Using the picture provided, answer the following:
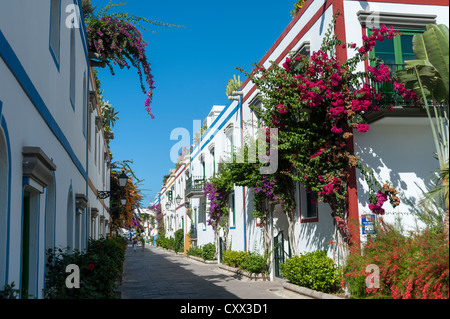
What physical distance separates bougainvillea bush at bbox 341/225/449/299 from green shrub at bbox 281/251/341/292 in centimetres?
83

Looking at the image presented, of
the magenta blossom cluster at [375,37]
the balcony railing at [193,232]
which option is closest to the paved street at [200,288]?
the magenta blossom cluster at [375,37]

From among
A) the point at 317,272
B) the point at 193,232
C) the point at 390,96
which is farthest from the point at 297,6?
the point at 193,232

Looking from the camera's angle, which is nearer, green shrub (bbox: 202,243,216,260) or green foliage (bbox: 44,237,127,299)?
green foliage (bbox: 44,237,127,299)

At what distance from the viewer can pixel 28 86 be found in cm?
568

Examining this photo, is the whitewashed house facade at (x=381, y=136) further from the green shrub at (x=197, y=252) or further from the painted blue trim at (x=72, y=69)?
the green shrub at (x=197, y=252)

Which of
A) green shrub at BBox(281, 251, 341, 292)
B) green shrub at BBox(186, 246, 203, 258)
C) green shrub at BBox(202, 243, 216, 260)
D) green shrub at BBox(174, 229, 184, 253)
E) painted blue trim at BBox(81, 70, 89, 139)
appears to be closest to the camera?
green shrub at BBox(281, 251, 341, 292)

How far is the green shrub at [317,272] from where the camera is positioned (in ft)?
36.1

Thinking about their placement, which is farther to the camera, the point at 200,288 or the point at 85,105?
the point at 200,288

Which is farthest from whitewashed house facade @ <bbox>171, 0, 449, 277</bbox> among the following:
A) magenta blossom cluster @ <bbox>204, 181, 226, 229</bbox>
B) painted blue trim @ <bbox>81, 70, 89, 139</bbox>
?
magenta blossom cluster @ <bbox>204, 181, 226, 229</bbox>

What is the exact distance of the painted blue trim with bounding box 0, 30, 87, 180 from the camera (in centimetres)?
466

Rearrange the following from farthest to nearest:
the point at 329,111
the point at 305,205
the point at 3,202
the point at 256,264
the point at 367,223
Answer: the point at 256,264
the point at 305,205
the point at 329,111
the point at 367,223
the point at 3,202

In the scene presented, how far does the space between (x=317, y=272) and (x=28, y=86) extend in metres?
7.69

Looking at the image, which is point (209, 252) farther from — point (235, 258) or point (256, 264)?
point (256, 264)

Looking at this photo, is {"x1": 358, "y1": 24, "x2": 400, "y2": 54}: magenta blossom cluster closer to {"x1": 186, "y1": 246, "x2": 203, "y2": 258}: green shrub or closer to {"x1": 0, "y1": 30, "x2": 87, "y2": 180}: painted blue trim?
{"x1": 0, "y1": 30, "x2": 87, "y2": 180}: painted blue trim
